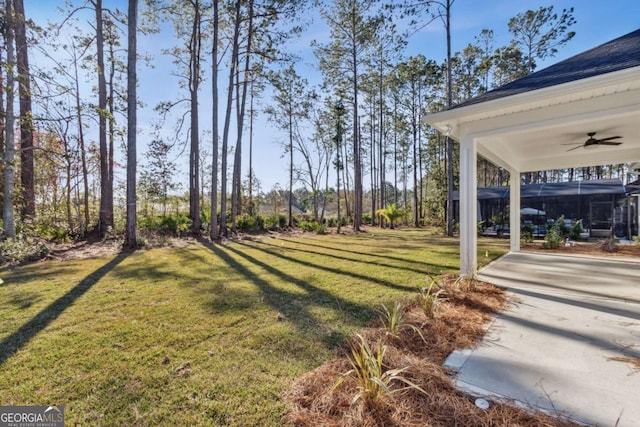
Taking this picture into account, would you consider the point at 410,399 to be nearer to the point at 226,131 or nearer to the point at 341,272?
the point at 341,272

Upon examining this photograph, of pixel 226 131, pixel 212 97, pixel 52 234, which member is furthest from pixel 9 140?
pixel 226 131

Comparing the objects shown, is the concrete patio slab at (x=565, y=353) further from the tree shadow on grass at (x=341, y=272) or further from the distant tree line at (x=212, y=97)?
the distant tree line at (x=212, y=97)

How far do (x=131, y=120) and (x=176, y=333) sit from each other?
690cm

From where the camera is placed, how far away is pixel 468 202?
449 centimetres

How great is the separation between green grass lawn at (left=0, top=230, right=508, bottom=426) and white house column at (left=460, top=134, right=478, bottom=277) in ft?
2.15

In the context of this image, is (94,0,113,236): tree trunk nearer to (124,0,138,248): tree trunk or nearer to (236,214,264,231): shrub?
(124,0,138,248): tree trunk

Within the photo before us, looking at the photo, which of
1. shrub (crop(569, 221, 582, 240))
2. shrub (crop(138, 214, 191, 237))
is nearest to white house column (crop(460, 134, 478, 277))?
Answer: shrub (crop(569, 221, 582, 240))

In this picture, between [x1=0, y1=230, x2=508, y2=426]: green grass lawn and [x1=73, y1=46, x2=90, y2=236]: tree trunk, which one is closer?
[x1=0, y1=230, x2=508, y2=426]: green grass lawn

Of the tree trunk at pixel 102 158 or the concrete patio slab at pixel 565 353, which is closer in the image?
the concrete patio slab at pixel 565 353

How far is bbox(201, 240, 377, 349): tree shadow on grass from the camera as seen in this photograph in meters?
2.71

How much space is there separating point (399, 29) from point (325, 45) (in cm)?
375

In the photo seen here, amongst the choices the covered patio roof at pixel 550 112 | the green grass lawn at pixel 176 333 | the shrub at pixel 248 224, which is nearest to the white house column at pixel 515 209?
the covered patio roof at pixel 550 112

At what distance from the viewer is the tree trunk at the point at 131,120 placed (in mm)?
7148

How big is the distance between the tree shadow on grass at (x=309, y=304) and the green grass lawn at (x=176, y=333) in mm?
16
